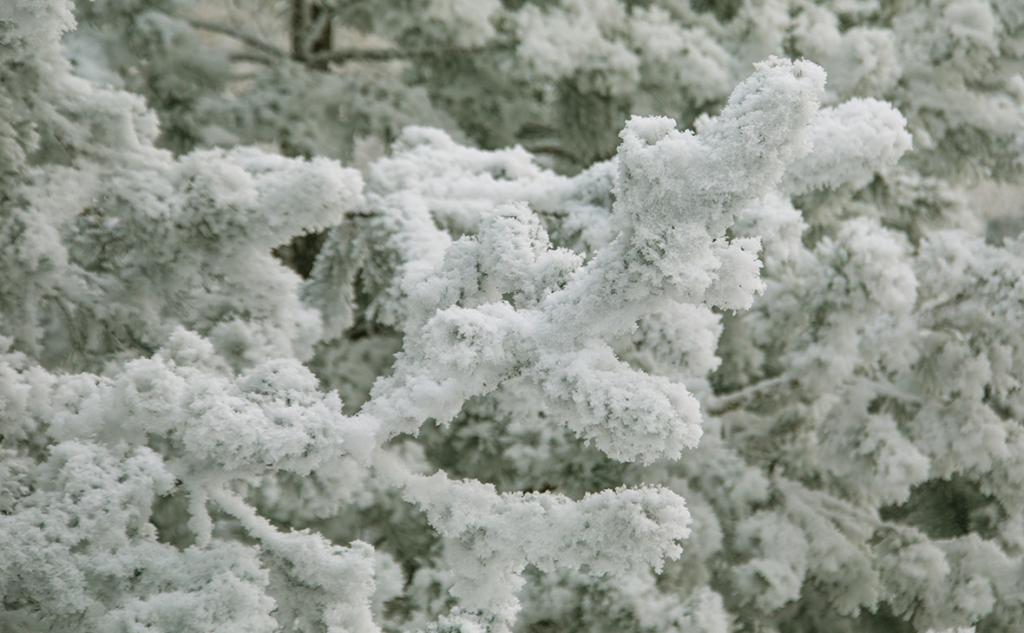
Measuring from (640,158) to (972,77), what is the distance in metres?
3.45

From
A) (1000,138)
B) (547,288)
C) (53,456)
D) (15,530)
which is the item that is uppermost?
(1000,138)

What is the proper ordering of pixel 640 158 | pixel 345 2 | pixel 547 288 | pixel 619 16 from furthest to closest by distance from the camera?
pixel 345 2
pixel 619 16
pixel 547 288
pixel 640 158

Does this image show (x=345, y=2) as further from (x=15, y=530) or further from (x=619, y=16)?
(x=15, y=530)

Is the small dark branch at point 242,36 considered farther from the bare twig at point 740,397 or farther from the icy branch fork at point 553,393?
the icy branch fork at point 553,393

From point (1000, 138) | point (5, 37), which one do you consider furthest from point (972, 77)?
point (5, 37)

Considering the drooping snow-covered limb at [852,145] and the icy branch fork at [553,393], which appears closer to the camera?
the icy branch fork at [553,393]

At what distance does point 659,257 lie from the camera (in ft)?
5.82

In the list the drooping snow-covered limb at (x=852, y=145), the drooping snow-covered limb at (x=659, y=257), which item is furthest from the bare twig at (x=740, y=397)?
the drooping snow-covered limb at (x=659, y=257)

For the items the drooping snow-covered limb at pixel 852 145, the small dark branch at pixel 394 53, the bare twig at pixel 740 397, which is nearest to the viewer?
the drooping snow-covered limb at pixel 852 145

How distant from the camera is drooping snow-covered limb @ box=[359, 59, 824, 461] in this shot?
1697 millimetres

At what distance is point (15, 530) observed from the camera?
214cm

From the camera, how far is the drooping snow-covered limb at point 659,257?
5.57ft

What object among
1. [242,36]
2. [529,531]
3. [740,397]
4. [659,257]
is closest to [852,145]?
[659,257]

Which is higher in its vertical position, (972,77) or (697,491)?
(972,77)
